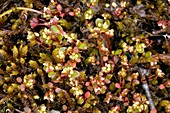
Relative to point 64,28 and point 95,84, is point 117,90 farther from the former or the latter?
point 64,28

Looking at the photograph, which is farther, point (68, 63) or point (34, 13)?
point (34, 13)

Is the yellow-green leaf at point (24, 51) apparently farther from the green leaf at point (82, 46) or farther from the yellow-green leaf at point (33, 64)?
the green leaf at point (82, 46)

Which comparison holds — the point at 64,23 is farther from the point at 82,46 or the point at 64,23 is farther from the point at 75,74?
the point at 75,74

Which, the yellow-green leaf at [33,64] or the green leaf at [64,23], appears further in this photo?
the green leaf at [64,23]

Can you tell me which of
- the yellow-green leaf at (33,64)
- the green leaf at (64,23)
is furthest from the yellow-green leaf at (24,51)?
the green leaf at (64,23)

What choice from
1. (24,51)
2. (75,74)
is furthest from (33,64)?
(75,74)

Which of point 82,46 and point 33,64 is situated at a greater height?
point 82,46

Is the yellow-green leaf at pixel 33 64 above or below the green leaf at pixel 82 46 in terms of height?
below

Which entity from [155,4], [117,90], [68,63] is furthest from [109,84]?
[155,4]

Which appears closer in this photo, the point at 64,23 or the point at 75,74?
the point at 75,74

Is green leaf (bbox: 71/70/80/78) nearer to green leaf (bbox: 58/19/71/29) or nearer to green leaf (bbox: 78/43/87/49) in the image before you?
green leaf (bbox: 78/43/87/49)

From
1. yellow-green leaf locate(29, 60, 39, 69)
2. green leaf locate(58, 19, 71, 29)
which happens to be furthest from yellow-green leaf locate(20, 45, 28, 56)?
green leaf locate(58, 19, 71, 29)
